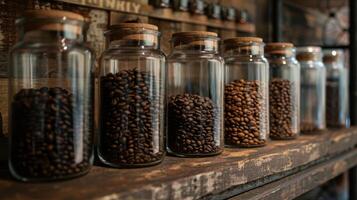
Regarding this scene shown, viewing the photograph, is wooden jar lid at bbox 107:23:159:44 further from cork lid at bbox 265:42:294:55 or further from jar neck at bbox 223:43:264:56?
cork lid at bbox 265:42:294:55

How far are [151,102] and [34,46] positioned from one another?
0.23 meters

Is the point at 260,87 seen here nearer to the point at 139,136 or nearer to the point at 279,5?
the point at 139,136

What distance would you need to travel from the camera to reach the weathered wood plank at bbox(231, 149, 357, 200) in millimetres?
827

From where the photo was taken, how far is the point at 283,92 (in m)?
1.09

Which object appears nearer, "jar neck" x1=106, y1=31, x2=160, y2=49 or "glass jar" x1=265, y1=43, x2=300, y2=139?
"jar neck" x1=106, y1=31, x2=160, y2=49

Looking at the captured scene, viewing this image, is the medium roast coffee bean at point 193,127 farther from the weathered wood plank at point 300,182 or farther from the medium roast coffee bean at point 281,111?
the medium roast coffee bean at point 281,111

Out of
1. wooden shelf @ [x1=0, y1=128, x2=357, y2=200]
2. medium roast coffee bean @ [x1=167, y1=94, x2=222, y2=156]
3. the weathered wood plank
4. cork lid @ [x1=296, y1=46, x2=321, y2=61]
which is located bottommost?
the weathered wood plank

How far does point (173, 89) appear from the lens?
3.07ft

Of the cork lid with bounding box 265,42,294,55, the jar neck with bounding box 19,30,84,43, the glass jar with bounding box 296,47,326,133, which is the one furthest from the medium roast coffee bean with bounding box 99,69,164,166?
the glass jar with bounding box 296,47,326,133

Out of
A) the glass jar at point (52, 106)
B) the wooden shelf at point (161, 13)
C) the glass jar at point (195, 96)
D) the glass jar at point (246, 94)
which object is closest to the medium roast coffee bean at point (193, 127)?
the glass jar at point (195, 96)

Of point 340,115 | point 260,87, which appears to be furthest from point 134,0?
point 340,115

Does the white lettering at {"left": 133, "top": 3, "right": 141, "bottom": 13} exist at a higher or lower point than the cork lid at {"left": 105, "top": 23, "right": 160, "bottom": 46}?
higher

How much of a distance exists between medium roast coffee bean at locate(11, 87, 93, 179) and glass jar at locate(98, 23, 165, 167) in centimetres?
9

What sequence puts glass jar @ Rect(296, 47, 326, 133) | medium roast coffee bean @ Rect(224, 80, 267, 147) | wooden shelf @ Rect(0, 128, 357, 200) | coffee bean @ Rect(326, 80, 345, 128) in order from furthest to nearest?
coffee bean @ Rect(326, 80, 345, 128)
glass jar @ Rect(296, 47, 326, 133)
medium roast coffee bean @ Rect(224, 80, 267, 147)
wooden shelf @ Rect(0, 128, 357, 200)
